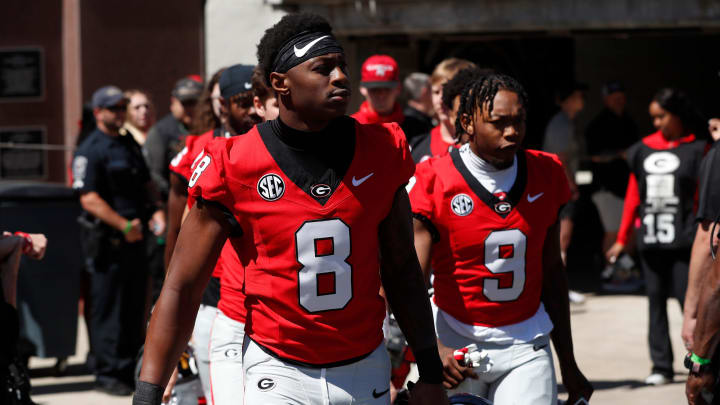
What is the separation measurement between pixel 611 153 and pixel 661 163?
4042mm

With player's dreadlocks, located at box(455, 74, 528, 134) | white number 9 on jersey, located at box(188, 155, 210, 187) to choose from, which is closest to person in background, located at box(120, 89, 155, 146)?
player's dreadlocks, located at box(455, 74, 528, 134)

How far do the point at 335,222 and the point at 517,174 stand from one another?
1548 mm

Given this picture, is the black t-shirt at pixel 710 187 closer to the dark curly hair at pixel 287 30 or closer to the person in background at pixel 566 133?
the dark curly hair at pixel 287 30

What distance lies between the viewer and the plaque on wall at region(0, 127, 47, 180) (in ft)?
39.4

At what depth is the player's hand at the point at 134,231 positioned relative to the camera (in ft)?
27.2

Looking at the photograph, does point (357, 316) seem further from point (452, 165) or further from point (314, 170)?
point (452, 165)

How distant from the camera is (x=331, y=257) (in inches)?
128

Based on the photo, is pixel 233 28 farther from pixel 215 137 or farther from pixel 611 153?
pixel 215 137

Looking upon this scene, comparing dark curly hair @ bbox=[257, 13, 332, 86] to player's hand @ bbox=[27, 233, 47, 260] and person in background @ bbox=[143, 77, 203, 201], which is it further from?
person in background @ bbox=[143, 77, 203, 201]

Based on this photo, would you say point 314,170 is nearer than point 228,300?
Yes

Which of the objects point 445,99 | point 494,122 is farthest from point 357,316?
point 445,99

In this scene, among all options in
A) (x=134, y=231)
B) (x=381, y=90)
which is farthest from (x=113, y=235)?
(x=381, y=90)

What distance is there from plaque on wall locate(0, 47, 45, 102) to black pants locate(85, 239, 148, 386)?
14.2 ft

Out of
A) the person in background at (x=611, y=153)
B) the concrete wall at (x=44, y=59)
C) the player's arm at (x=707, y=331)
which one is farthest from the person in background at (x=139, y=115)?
the player's arm at (x=707, y=331)
